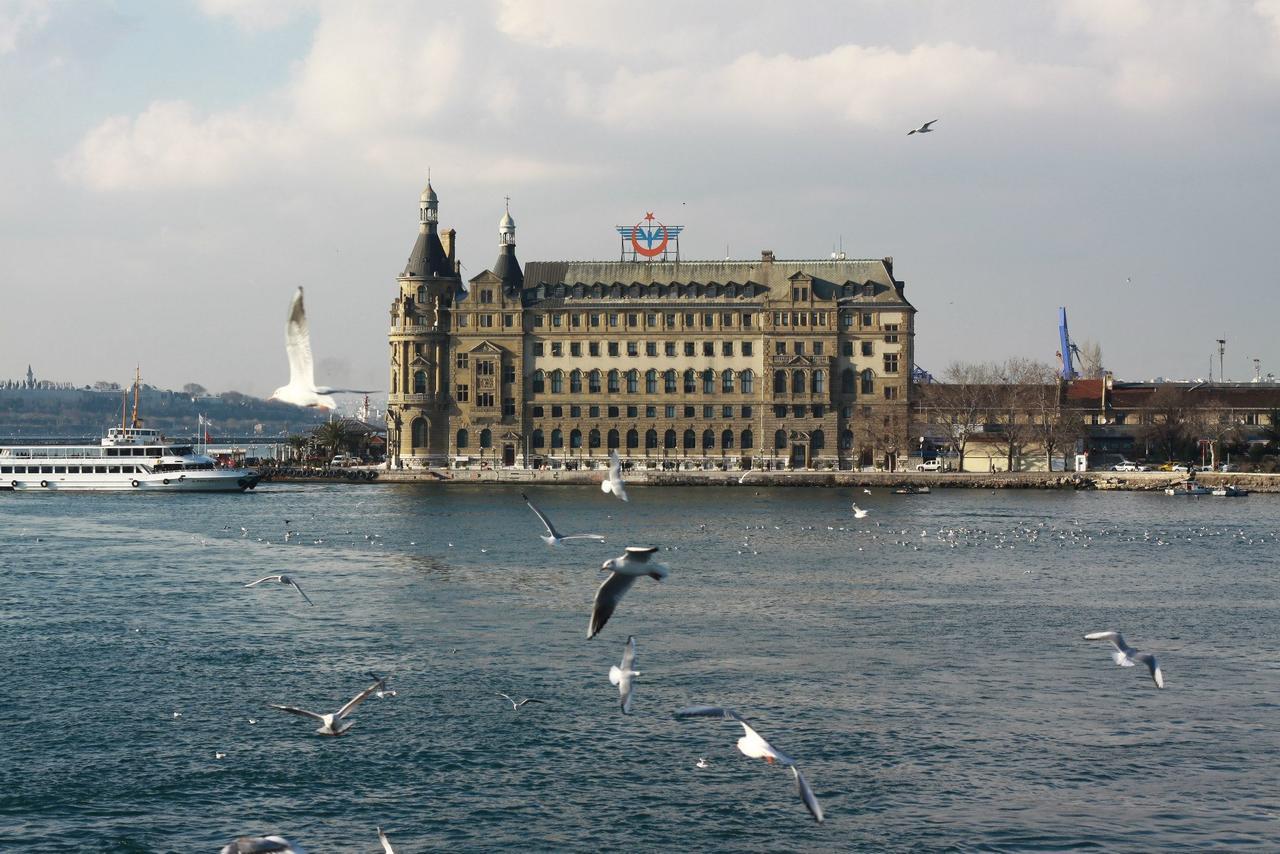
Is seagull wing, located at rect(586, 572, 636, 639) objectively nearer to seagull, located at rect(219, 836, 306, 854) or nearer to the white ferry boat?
seagull, located at rect(219, 836, 306, 854)

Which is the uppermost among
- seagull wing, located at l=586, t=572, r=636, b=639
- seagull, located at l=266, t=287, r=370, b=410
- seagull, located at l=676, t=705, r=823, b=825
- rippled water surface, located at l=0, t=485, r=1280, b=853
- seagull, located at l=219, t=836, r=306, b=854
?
seagull, located at l=266, t=287, r=370, b=410

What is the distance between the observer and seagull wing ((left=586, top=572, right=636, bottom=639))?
16.7 meters

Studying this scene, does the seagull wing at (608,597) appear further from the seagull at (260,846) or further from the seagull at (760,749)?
the seagull at (260,846)

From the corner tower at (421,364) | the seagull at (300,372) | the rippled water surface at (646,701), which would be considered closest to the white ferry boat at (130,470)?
the corner tower at (421,364)

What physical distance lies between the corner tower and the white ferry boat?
20121 mm

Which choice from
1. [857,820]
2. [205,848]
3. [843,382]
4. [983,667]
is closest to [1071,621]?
[983,667]

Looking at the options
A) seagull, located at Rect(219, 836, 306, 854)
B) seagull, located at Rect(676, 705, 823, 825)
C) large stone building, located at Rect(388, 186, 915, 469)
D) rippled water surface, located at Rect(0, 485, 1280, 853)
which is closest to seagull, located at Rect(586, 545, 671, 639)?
seagull, located at Rect(676, 705, 823, 825)

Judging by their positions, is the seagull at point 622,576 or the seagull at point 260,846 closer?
the seagull at point 622,576

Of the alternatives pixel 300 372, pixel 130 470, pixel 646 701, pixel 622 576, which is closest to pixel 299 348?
pixel 300 372

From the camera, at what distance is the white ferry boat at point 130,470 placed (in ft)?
395

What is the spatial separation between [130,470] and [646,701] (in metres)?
96.8

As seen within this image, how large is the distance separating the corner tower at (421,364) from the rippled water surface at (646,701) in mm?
74405

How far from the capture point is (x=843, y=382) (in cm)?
14050

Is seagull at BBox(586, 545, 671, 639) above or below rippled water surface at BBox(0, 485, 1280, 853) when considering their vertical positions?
above
